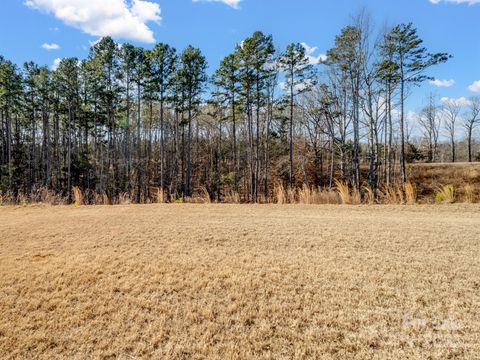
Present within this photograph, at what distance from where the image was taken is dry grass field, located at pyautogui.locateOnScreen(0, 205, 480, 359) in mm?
2094

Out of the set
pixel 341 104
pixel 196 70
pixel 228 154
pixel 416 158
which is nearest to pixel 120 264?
pixel 196 70

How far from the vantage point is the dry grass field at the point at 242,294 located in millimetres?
2094

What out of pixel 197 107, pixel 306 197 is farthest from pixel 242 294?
pixel 197 107

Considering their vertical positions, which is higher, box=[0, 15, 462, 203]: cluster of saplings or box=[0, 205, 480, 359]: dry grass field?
box=[0, 15, 462, 203]: cluster of saplings

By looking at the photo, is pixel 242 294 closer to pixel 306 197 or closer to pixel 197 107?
pixel 306 197

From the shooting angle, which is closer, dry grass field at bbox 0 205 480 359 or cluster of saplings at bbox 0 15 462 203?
dry grass field at bbox 0 205 480 359

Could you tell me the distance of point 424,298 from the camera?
271 cm

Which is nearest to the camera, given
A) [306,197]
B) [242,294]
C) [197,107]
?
[242,294]

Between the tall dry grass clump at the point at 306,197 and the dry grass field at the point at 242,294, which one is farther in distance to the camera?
the tall dry grass clump at the point at 306,197

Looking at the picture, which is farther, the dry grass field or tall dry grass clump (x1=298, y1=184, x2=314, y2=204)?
tall dry grass clump (x1=298, y1=184, x2=314, y2=204)

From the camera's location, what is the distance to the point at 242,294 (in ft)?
9.41

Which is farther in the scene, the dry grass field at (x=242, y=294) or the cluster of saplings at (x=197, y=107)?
the cluster of saplings at (x=197, y=107)

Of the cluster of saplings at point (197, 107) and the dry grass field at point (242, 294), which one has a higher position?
the cluster of saplings at point (197, 107)

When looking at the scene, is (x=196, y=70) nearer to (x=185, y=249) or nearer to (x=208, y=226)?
(x=208, y=226)
